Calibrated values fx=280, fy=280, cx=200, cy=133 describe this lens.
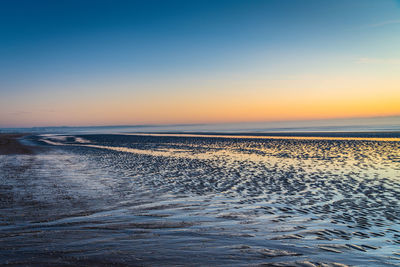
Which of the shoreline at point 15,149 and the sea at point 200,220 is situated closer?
the sea at point 200,220

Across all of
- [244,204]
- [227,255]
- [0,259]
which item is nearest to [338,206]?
[244,204]

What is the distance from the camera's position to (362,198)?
432 inches

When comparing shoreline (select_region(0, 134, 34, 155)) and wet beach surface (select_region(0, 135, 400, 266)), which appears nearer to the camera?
wet beach surface (select_region(0, 135, 400, 266))

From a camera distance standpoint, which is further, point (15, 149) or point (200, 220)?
point (15, 149)

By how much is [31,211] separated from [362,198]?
11768 mm

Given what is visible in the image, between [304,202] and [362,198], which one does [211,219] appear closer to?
[304,202]

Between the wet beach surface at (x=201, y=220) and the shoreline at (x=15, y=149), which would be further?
the shoreline at (x=15, y=149)

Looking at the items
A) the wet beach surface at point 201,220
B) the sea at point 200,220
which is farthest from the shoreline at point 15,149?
the sea at point 200,220

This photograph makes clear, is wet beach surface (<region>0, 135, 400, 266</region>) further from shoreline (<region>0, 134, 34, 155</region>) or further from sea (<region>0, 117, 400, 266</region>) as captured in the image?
shoreline (<region>0, 134, 34, 155</region>)

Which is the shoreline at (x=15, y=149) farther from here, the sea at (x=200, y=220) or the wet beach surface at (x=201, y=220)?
the sea at (x=200, y=220)

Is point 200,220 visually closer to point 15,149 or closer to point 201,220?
point 201,220

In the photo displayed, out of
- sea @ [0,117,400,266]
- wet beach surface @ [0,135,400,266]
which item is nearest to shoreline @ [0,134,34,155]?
wet beach surface @ [0,135,400,266]

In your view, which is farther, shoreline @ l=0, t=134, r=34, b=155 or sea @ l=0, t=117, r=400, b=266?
shoreline @ l=0, t=134, r=34, b=155

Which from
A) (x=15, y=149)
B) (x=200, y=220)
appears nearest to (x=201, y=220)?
(x=200, y=220)
